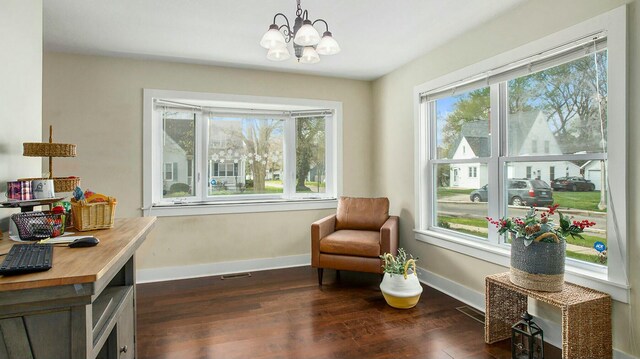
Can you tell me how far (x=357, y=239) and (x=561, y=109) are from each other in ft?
6.26

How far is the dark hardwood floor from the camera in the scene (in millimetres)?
2080

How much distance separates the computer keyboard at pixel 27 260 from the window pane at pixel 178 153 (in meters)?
2.50

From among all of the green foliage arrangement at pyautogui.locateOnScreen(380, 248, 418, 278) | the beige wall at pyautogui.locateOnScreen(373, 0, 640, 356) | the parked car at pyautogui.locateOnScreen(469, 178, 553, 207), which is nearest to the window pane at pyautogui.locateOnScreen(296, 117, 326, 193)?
the beige wall at pyautogui.locateOnScreen(373, 0, 640, 356)

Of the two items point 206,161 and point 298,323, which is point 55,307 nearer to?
point 298,323

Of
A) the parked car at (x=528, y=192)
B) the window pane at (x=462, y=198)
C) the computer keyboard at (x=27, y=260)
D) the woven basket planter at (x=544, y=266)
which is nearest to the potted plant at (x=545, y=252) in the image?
the woven basket planter at (x=544, y=266)

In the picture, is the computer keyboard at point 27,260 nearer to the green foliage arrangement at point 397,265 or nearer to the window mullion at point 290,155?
the green foliage arrangement at point 397,265

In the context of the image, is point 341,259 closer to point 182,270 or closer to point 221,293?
point 221,293

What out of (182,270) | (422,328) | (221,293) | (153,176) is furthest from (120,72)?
(422,328)

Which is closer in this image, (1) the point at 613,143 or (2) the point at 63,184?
(2) the point at 63,184

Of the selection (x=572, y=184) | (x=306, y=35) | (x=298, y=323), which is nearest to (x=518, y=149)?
(x=572, y=184)

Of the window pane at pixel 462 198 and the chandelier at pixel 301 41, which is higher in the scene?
the chandelier at pixel 301 41

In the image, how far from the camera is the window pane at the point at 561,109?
1.97 metres

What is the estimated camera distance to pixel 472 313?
2.60m

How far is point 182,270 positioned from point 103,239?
222 cm
